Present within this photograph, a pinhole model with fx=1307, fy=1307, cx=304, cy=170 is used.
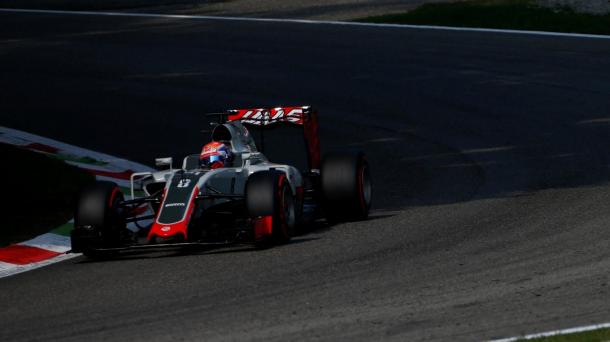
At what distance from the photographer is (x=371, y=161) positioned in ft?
49.0

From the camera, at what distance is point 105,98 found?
787 inches

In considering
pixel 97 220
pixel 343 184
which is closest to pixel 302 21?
pixel 343 184

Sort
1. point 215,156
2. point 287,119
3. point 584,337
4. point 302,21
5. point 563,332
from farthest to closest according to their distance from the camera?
point 302,21 → point 287,119 → point 215,156 → point 563,332 → point 584,337

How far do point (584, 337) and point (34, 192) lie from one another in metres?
7.97

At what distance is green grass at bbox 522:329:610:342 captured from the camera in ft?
22.6

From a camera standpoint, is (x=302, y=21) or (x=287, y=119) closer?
(x=287, y=119)

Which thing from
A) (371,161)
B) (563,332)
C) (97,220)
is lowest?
(371,161)

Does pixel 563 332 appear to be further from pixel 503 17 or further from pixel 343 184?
pixel 503 17

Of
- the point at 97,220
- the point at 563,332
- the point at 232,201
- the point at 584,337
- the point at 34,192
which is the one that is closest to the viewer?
the point at 584,337

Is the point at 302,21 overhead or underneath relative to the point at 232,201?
underneath

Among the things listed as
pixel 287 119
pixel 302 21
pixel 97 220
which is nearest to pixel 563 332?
pixel 97 220

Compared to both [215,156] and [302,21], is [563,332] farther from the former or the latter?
[302,21]

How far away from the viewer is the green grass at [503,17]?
77.9 feet

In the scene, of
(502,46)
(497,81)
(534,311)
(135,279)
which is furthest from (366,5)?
(534,311)
